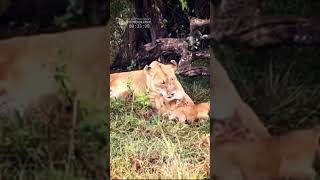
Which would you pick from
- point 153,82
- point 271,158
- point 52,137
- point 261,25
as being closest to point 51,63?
point 52,137

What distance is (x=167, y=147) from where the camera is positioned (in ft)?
7.73

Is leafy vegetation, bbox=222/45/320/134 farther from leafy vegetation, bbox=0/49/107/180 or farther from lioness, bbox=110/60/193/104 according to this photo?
leafy vegetation, bbox=0/49/107/180

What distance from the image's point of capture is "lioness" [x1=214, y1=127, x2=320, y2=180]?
2367mm

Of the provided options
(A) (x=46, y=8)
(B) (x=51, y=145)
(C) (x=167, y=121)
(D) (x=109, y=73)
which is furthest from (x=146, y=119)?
(A) (x=46, y=8)

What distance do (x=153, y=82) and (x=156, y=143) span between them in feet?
0.80

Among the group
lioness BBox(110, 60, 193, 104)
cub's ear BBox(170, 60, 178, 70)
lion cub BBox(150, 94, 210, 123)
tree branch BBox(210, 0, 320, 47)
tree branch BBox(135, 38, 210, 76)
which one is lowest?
lion cub BBox(150, 94, 210, 123)

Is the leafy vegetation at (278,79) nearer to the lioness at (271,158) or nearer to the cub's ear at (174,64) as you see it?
the lioness at (271,158)

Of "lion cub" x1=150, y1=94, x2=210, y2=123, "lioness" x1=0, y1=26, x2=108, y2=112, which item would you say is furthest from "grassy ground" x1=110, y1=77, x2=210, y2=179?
"lioness" x1=0, y1=26, x2=108, y2=112

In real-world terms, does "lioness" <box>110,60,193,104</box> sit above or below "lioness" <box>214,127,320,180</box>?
above

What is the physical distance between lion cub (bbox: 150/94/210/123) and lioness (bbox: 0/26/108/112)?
0.77 ft

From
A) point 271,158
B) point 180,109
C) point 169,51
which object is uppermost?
point 169,51

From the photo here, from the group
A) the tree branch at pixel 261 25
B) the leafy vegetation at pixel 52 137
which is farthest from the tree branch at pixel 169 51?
the leafy vegetation at pixel 52 137

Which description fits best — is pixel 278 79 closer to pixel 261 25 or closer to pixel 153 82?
pixel 261 25

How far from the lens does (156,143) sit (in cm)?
236
